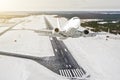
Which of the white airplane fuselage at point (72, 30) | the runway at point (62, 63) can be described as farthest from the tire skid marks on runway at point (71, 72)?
the white airplane fuselage at point (72, 30)

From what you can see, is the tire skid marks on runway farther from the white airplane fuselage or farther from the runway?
the white airplane fuselage

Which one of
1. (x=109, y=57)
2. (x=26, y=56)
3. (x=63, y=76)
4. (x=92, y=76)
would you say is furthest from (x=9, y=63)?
(x=109, y=57)

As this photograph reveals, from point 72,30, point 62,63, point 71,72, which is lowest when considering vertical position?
point 62,63

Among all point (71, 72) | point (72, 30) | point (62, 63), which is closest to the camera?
point (71, 72)

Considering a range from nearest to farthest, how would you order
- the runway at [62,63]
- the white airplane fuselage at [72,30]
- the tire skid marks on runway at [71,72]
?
the tire skid marks on runway at [71,72] → the runway at [62,63] → the white airplane fuselage at [72,30]

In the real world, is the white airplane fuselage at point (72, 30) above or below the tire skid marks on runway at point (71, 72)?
above

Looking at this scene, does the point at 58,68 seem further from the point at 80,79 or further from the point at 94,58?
the point at 94,58

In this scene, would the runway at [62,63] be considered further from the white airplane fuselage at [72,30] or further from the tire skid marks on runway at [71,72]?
the white airplane fuselage at [72,30]

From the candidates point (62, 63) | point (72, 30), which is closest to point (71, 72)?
point (62, 63)

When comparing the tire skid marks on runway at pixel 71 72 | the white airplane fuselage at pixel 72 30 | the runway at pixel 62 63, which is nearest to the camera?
the tire skid marks on runway at pixel 71 72

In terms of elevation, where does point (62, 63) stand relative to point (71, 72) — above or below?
below

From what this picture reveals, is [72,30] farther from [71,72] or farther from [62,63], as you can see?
[71,72]
